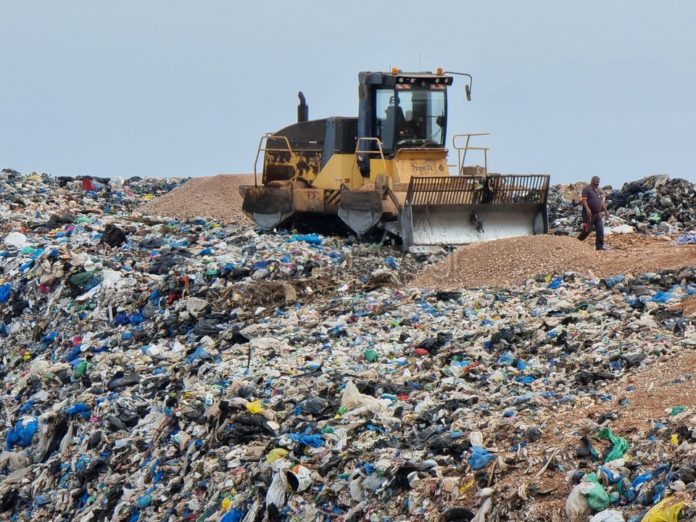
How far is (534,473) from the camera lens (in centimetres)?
623

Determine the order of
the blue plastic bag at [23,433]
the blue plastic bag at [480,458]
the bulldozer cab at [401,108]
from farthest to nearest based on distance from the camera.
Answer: the bulldozer cab at [401,108]
the blue plastic bag at [23,433]
the blue plastic bag at [480,458]

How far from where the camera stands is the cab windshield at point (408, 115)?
1526 centimetres

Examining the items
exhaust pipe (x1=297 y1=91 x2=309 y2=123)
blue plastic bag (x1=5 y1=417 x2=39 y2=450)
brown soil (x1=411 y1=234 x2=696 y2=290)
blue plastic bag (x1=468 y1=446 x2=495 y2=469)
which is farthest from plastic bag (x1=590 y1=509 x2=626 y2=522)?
exhaust pipe (x1=297 y1=91 x2=309 y2=123)

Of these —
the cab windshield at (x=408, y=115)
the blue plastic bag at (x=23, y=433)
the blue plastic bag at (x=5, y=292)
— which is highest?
the cab windshield at (x=408, y=115)

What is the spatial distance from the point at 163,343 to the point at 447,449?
5.09 m

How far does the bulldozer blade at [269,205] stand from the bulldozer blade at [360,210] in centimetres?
142

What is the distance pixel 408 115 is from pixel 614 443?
9.51m

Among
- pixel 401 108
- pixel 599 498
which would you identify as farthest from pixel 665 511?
pixel 401 108

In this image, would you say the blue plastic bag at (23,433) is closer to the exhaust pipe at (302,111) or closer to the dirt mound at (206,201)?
the exhaust pipe at (302,111)

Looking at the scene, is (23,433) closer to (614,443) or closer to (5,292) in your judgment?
(5,292)

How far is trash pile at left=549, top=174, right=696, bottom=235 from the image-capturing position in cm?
1745

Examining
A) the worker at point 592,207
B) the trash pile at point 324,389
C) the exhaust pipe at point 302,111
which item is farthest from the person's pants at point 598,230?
the exhaust pipe at point 302,111

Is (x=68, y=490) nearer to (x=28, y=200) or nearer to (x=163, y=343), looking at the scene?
(x=163, y=343)

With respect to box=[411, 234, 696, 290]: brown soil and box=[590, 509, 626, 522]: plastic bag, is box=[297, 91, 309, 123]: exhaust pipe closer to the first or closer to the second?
box=[411, 234, 696, 290]: brown soil
